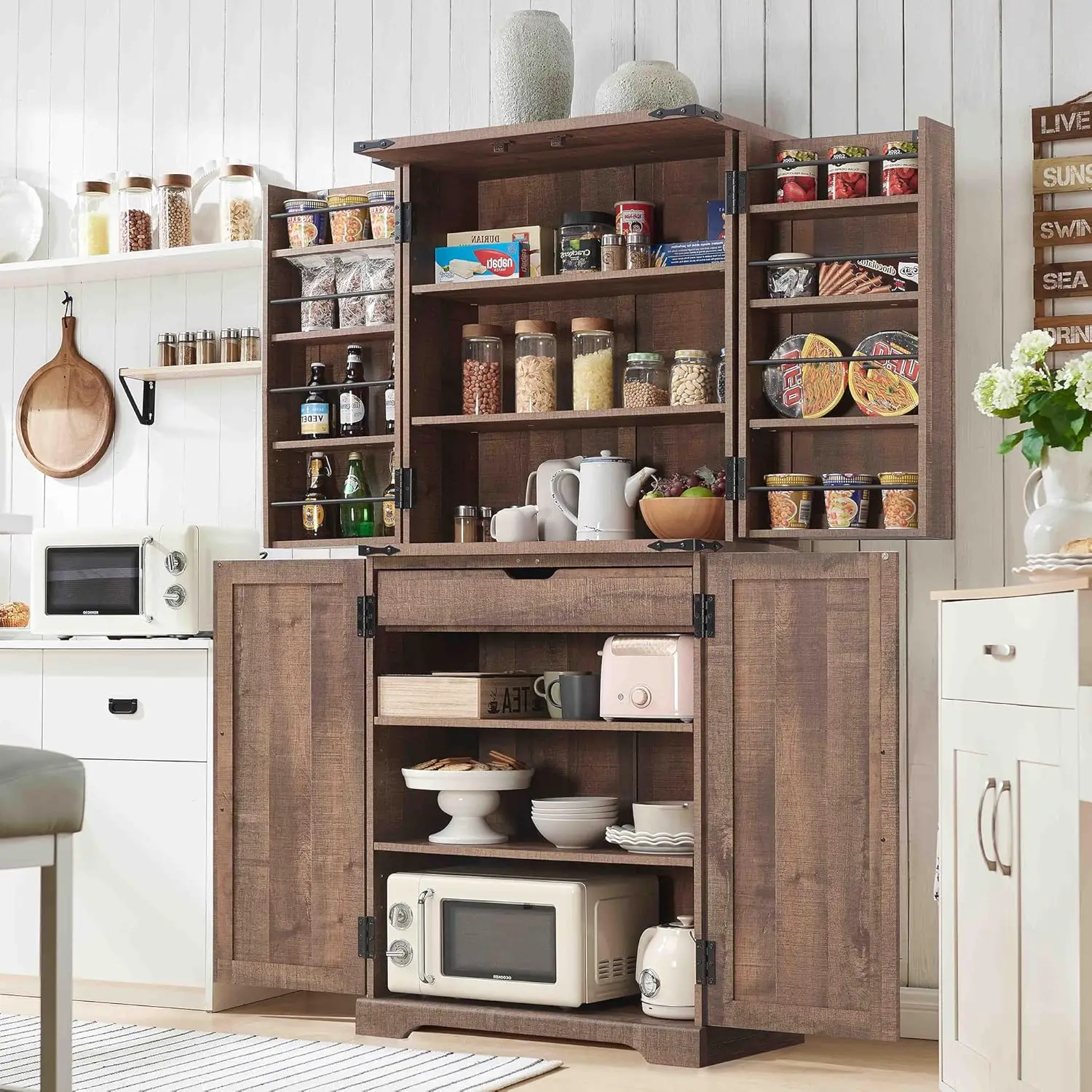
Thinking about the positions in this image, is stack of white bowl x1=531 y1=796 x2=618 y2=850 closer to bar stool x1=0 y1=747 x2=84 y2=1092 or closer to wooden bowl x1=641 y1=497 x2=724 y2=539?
wooden bowl x1=641 y1=497 x2=724 y2=539

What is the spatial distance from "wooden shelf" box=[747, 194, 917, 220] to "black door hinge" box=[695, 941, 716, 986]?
4.99ft

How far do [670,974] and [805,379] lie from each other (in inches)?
50.2

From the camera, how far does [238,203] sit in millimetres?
4293

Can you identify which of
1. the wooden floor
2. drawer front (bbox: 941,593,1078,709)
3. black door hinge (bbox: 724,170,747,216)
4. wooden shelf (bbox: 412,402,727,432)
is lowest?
the wooden floor

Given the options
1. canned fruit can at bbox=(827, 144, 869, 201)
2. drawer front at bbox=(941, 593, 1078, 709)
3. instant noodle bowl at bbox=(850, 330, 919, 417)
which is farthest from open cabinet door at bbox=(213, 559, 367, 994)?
drawer front at bbox=(941, 593, 1078, 709)

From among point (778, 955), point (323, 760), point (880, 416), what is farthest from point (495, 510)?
point (778, 955)

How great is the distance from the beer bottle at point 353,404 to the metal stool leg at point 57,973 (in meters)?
1.73

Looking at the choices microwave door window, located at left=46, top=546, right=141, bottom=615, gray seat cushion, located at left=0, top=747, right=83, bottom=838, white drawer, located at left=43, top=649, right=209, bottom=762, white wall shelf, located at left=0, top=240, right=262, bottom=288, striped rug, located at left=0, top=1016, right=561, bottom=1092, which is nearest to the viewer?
gray seat cushion, located at left=0, top=747, right=83, bottom=838

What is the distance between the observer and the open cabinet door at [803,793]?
129 inches

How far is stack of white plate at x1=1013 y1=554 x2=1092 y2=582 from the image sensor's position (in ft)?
8.30

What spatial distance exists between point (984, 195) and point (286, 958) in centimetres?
232

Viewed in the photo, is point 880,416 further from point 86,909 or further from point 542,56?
point 86,909

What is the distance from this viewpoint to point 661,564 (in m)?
3.48

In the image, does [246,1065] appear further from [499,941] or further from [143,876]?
[143,876]
